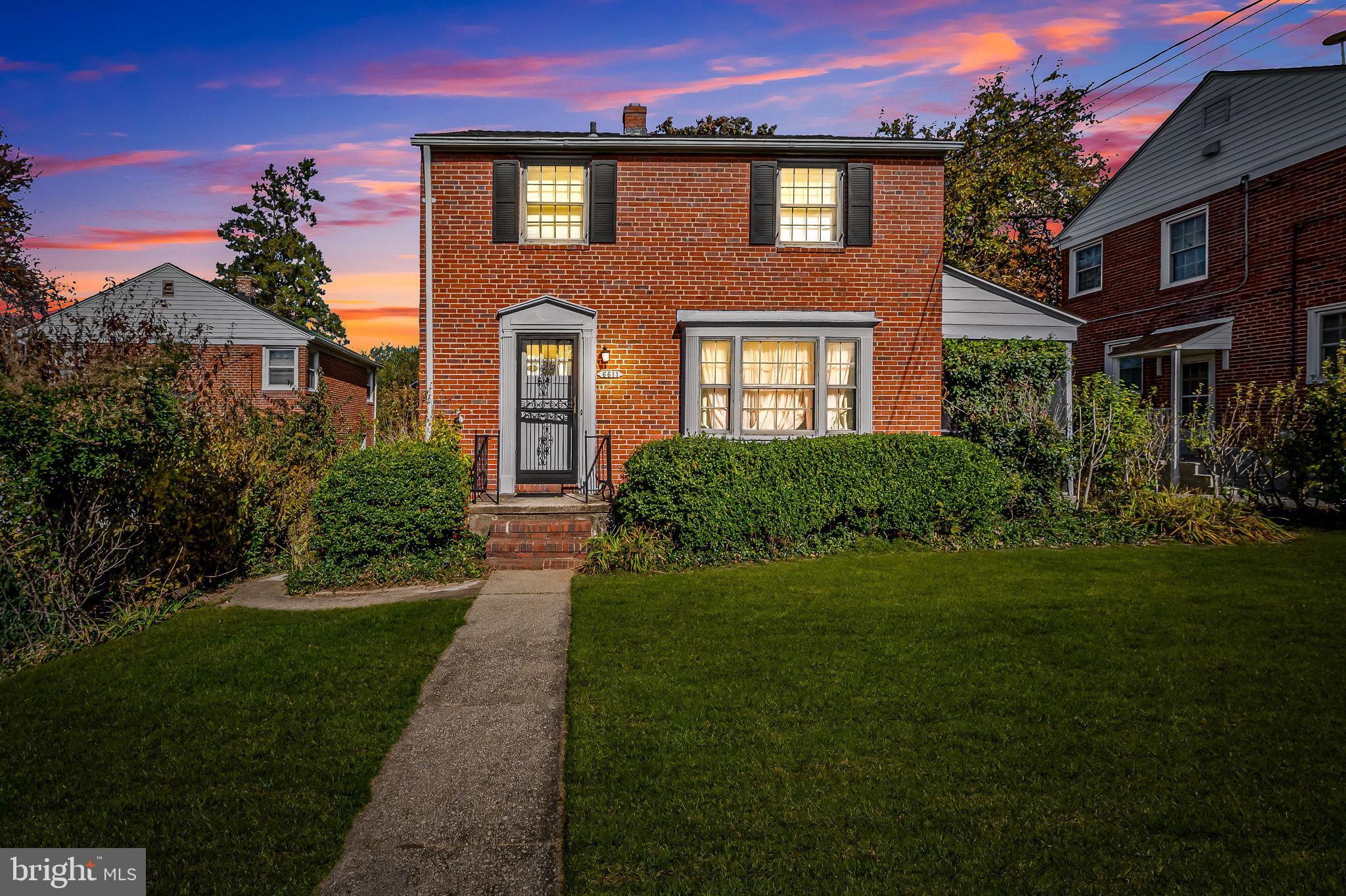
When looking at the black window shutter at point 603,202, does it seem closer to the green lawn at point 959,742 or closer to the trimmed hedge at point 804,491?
the trimmed hedge at point 804,491

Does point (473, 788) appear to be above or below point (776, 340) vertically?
below

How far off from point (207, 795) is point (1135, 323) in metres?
20.7

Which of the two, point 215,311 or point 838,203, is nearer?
point 838,203

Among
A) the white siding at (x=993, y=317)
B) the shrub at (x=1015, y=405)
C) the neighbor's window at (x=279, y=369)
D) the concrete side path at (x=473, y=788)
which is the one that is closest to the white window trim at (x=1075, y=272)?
the white siding at (x=993, y=317)

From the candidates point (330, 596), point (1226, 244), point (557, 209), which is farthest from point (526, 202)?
point (1226, 244)

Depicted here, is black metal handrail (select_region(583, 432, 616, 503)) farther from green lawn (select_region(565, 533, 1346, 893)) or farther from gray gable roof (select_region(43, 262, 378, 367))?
gray gable roof (select_region(43, 262, 378, 367))

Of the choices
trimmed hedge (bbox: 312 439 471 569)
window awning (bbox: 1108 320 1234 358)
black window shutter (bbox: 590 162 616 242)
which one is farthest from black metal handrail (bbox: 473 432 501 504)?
window awning (bbox: 1108 320 1234 358)

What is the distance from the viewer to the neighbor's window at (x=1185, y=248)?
16.6 m

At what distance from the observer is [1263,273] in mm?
14906

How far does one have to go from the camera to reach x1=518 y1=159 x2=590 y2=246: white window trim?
11.1 meters

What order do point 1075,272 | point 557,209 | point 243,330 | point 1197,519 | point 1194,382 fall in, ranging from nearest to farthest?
point 1197,519
point 557,209
point 1194,382
point 1075,272
point 243,330

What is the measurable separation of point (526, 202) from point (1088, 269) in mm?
16391

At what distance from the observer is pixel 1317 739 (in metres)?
3.98

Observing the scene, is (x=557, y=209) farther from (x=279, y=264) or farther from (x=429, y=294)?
(x=279, y=264)
